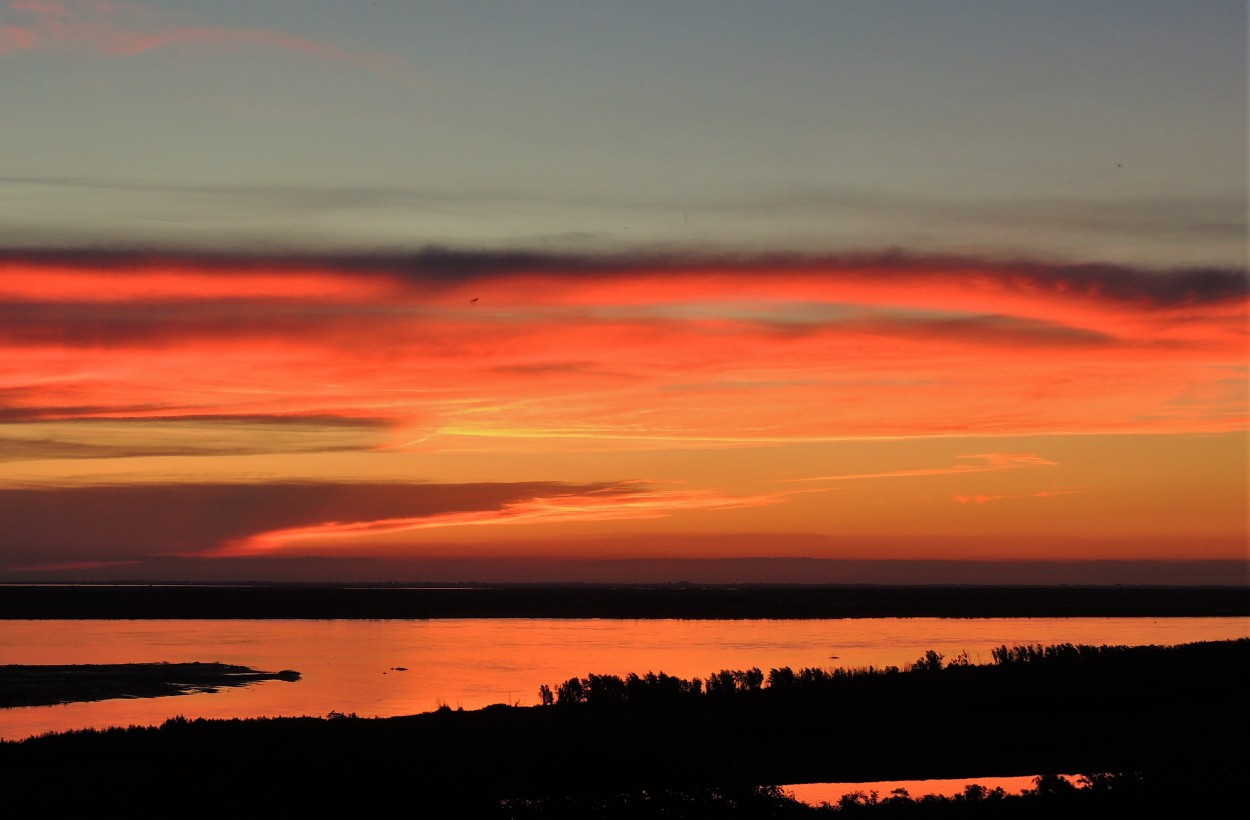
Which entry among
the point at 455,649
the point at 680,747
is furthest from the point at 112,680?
the point at 680,747

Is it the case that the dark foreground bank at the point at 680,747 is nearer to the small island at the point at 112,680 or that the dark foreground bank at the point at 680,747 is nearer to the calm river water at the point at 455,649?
the calm river water at the point at 455,649

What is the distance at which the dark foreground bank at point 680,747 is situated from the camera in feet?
93.1

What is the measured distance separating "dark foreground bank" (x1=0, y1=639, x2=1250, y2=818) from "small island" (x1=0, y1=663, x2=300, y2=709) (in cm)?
1946

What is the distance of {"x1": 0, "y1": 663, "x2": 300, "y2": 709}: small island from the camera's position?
5559 cm

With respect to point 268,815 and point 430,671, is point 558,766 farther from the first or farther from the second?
point 430,671

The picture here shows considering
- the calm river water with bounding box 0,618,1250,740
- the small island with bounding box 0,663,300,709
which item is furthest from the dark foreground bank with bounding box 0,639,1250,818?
the small island with bounding box 0,663,300,709

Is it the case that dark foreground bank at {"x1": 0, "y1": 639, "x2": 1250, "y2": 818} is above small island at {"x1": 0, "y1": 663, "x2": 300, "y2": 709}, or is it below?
below

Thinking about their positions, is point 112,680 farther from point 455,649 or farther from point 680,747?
point 680,747

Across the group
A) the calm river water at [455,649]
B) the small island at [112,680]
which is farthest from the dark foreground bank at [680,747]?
the small island at [112,680]

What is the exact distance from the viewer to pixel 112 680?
61656 mm

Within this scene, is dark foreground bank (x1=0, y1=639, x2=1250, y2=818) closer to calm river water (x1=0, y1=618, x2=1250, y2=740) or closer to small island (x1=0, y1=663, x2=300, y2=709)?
calm river water (x1=0, y1=618, x2=1250, y2=740)

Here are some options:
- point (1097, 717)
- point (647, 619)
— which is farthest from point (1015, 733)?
point (647, 619)

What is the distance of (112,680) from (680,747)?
1459 inches

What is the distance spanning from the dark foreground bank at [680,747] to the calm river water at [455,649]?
11992 mm
